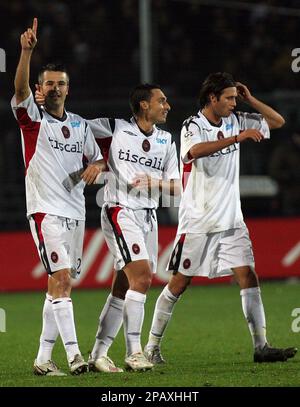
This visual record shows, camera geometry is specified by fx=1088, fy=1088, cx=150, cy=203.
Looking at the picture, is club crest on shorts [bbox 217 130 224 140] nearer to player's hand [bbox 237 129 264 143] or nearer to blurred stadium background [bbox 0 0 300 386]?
player's hand [bbox 237 129 264 143]

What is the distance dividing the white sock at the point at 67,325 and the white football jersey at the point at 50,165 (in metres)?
0.73

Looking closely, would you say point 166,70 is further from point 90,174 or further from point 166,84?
point 90,174

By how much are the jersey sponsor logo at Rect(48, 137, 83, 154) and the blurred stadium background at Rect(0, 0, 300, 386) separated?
5423 millimetres

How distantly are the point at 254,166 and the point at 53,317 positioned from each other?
35.3 ft

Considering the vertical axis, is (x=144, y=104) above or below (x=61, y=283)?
above

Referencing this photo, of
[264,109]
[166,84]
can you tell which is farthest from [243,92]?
[166,84]

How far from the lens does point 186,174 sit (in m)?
9.35

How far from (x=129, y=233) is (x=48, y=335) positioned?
1020mm

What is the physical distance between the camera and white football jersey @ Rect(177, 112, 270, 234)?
923cm

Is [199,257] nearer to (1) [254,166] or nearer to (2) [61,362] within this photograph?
(2) [61,362]

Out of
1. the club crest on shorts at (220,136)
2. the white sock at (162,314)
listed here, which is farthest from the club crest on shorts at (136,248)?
the club crest on shorts at (220,136)

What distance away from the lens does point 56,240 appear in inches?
329

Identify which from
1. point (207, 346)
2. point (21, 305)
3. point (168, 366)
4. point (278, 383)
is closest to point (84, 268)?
point (21, 305)

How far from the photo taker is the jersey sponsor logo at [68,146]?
27.9 feet
